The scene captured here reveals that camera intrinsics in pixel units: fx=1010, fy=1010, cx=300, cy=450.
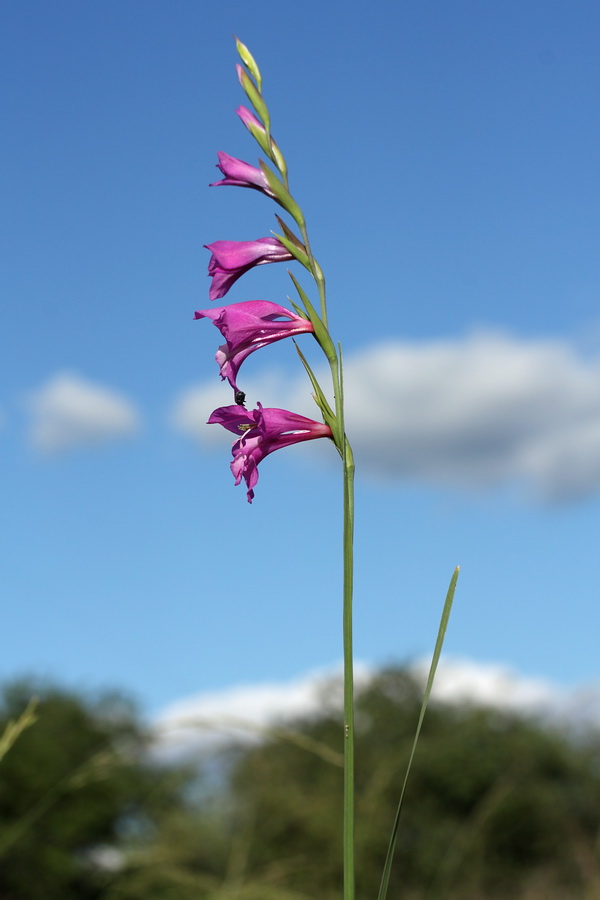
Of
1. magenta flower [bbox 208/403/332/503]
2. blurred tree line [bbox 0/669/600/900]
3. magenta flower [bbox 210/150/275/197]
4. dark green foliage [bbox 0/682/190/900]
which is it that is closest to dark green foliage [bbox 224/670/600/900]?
blurred tree line [bbox 0/669/600/900]

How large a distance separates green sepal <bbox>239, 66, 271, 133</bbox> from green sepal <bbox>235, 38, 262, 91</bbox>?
1.3 inches

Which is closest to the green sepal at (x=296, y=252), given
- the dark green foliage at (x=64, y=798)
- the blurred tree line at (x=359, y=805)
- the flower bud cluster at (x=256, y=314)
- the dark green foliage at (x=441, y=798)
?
the flower bud cluster at (x=256, y=314)

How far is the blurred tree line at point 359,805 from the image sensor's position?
21344mm

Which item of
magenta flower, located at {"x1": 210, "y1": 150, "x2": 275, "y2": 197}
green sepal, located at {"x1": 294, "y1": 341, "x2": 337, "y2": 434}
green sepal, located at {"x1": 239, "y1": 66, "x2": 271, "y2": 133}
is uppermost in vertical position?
green sepal, located at {"x1": 239, "y1": 66, "x2": 271, "y2": 133}

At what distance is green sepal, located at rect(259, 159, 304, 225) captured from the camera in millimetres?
2328

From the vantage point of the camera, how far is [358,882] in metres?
24.8

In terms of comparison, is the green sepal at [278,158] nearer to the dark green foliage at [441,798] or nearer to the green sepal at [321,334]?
the green sepal at [321,334]

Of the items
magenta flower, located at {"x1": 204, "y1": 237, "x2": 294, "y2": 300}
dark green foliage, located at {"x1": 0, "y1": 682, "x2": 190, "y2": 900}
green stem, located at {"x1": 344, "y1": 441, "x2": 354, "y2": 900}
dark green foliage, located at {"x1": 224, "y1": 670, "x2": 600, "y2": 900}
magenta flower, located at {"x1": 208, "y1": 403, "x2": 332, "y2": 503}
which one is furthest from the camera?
dark green foliage, located at {"x1": 0, "y1": 682, "x2": 190, "y2": 900}

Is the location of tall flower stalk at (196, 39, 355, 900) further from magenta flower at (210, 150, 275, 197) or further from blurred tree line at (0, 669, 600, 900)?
blurred tree line at (0, 669, 600, 900)

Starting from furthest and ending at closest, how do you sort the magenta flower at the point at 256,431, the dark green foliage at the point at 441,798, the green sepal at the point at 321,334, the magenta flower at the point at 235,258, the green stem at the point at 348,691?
the dark green foliage at the point at 441,798 < the magenta flower at the point at 235,258 < the magenta flower at the point at 256,431 < the green sepal at the point at 321,334 < the green stem at the point at 348,691

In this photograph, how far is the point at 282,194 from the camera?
235 centimetres

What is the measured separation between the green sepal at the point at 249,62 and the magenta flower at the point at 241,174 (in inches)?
7.3

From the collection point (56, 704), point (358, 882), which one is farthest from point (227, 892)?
point (56, 704)

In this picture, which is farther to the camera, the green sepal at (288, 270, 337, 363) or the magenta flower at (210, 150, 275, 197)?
the magenta flower at (210, 150, 275, 197)
